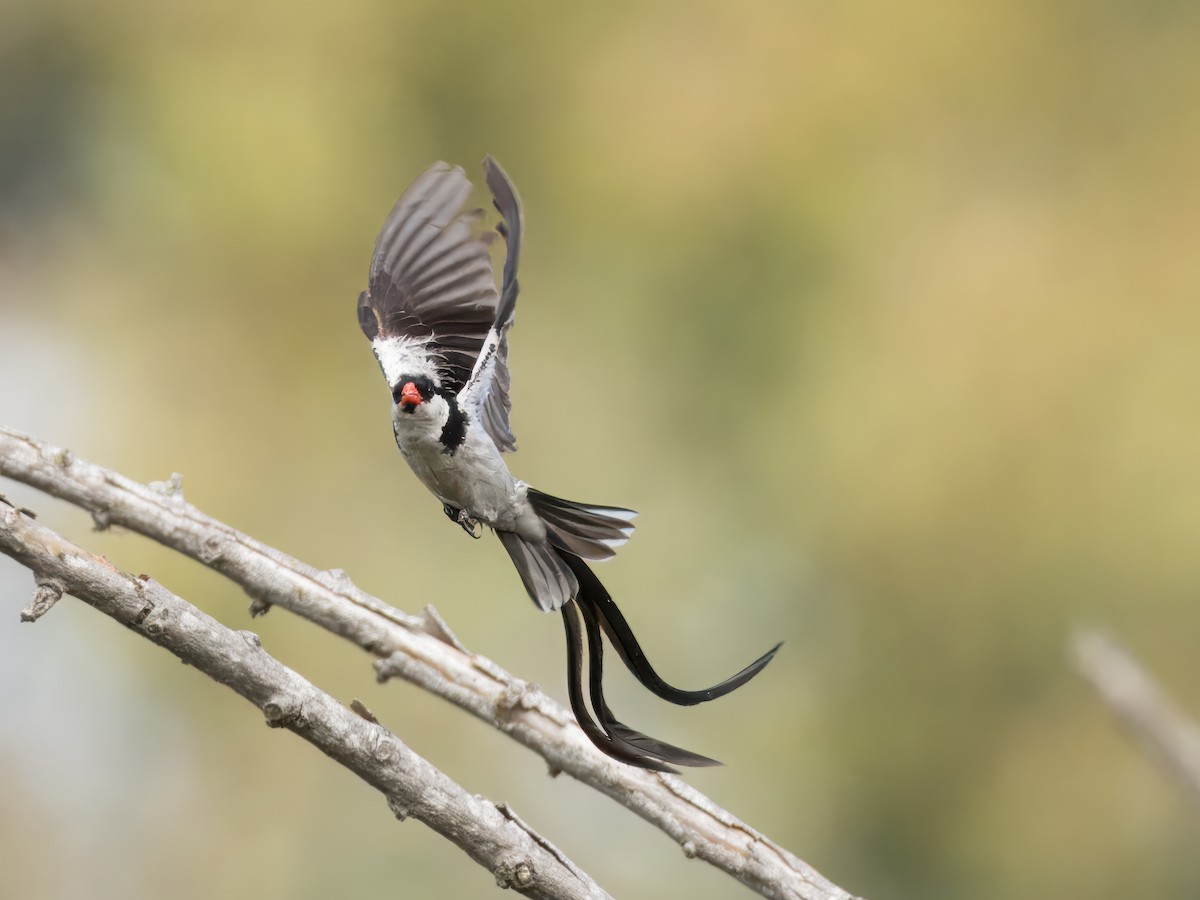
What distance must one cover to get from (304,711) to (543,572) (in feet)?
1.23

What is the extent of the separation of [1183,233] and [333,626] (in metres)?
4.41

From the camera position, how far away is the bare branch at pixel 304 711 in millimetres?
1384

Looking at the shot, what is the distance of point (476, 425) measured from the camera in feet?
5.22

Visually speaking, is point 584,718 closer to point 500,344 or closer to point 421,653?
point 421,653

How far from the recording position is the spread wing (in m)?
1.76

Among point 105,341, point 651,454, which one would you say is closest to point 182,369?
point 105,341

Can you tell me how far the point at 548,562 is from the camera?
1625 millimetres

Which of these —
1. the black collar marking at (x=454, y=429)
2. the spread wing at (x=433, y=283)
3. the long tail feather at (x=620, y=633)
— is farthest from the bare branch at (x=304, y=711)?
the spread wing at (x=433, y=283)

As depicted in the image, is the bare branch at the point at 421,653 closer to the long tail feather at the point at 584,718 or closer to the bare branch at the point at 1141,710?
the long tail feather at the point at 584,718

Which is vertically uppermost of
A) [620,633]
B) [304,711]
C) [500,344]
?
[500,344]

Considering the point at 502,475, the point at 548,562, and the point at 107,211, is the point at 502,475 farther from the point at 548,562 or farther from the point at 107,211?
the point at 107,211

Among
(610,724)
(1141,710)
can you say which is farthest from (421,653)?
(1141,710)

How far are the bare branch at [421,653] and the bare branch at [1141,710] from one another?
1120 millimetres

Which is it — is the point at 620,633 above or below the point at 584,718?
above
